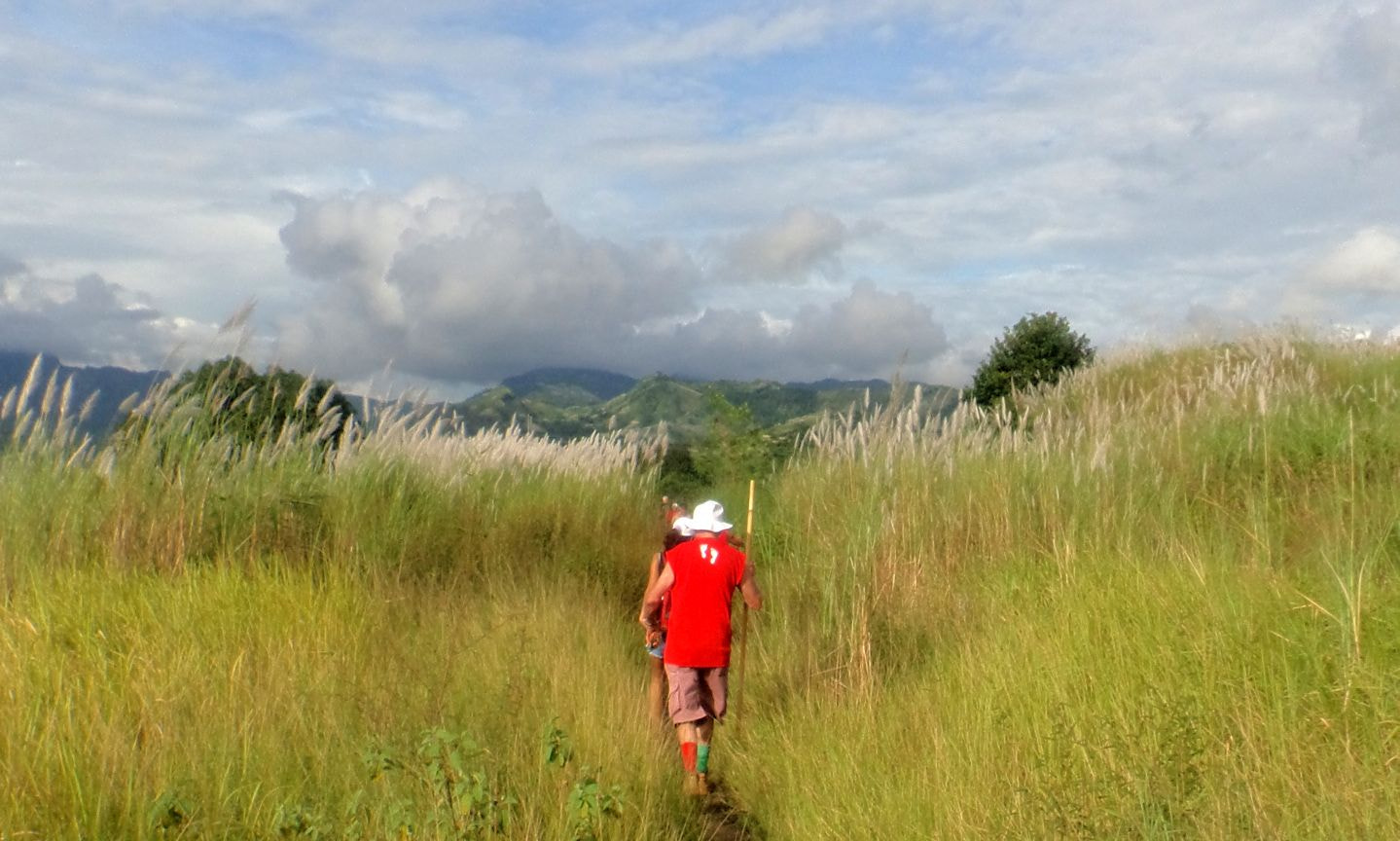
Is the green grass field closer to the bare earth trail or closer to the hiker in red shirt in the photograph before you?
the bare earth trail

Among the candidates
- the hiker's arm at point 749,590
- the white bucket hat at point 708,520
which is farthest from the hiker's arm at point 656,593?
the hiker's arm at point 749,590

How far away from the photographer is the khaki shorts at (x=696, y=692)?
763 cm

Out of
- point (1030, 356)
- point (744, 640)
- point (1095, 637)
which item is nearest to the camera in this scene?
point (1095, 637)

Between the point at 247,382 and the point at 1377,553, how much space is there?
9317 millimetres

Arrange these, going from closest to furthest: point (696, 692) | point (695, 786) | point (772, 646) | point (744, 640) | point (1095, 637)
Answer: point (1095, 637), point (695, 786), point (696, 692), point (744, 640), point (772, 646)

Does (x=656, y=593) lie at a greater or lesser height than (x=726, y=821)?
greater

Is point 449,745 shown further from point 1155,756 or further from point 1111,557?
point 1111,557

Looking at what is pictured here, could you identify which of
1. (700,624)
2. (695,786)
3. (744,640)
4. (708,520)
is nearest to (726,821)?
(695,786)

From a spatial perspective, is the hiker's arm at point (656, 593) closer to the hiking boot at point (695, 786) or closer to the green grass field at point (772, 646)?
the green grass field at point (772, 646)

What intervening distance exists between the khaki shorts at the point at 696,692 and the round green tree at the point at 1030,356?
1771cm

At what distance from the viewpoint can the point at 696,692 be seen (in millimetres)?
7695

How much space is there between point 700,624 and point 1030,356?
736 inches

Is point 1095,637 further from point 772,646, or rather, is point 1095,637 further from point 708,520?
point 772,646

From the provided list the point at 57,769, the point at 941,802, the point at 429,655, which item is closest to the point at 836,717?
the point at 941,802
